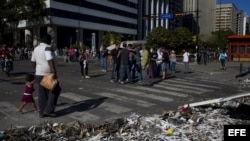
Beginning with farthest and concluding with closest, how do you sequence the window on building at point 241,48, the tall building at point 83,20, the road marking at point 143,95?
the tall building at point 83,20 < the window on building at point 241,48 < the road marking at point 143,95

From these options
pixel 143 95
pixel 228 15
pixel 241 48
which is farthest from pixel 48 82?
pixel 228 15

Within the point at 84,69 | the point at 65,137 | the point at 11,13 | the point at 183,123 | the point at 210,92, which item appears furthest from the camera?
the point at 11,13

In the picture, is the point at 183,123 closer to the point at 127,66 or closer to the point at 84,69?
the point at 127,66

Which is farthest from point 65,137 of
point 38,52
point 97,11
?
point 97,11

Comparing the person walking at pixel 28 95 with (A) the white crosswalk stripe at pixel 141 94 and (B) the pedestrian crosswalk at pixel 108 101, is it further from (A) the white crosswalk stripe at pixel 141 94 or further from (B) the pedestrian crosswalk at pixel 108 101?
(A) the white crosswalk stripe at pixel 141 94

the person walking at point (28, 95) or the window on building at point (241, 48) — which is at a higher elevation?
the window on building at point (241, 48)

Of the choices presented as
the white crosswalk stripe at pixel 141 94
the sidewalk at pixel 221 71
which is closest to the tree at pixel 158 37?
the sidewalk at pixel 221 71

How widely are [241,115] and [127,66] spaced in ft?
21.1

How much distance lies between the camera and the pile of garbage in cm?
579

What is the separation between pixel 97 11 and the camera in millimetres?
77312

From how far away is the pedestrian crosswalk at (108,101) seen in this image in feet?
25.6

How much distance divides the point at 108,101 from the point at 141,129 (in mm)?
3413

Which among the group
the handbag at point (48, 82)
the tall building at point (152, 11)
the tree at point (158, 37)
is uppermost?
the tall building at point (152, 11)

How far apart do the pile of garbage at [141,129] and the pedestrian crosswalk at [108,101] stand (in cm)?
105
